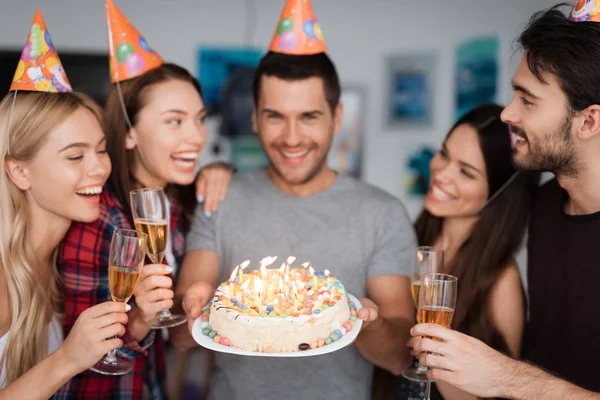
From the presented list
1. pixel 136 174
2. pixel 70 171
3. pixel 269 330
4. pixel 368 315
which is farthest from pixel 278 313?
pixel 136 174

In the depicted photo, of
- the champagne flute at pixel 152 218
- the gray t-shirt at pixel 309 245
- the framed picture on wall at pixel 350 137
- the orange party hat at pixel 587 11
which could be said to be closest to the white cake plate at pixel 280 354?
the champagne flute at pixel 152 218

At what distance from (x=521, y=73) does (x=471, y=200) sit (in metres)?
0.63

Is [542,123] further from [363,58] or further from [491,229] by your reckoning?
[363,58]

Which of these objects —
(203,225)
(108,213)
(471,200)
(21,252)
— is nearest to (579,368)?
(471,200)

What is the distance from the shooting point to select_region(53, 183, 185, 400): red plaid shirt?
2.28m

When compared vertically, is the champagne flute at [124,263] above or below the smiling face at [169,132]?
below

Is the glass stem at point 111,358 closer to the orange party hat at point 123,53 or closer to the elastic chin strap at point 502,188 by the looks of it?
the orange party hat at point 123,53

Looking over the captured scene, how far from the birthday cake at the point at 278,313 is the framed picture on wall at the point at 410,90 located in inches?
133

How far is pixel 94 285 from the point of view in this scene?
7.52 feet

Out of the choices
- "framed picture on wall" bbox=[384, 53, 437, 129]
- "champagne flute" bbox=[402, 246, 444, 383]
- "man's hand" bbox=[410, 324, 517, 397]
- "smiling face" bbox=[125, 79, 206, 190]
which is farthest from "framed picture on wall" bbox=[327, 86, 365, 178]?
"man's hand" bbox=[410, 324, 517, 397]

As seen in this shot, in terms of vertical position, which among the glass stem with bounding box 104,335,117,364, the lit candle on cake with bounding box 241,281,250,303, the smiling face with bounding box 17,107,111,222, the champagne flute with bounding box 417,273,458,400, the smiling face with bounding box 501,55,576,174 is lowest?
the glass stem with bounding box 104,335,117,364

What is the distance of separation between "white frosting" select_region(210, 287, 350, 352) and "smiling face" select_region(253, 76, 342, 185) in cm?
80

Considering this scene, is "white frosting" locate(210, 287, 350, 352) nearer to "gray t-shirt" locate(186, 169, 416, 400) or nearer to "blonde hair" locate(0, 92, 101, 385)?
"gray t-shirt" locate(186, 169, 416, 400)

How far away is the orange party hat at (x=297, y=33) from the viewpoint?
260cm
